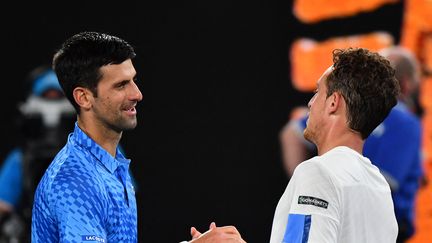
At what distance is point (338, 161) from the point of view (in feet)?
7.37

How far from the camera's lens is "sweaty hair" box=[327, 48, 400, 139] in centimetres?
229

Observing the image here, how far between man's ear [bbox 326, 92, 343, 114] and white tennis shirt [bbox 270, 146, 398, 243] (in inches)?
3.8

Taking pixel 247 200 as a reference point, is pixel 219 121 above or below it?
above

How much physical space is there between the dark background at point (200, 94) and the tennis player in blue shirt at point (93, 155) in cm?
236

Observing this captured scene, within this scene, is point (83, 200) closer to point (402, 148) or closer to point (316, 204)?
point (316, 204)

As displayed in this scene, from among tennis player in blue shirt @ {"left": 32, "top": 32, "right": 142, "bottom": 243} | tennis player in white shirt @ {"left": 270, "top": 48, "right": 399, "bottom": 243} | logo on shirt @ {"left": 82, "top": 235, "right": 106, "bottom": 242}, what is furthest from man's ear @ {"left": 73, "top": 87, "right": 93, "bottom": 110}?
tennis player in white shirt @ {"left": 270, "top": 48, "right": 399, "bottom": 243}

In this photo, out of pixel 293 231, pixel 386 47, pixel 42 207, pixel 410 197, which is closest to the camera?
pixel 293 231

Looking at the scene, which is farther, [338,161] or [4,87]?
[4,87]

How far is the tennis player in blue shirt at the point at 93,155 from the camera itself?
2299 millimetres

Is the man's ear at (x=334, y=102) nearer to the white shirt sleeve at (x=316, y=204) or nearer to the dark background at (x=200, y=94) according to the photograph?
the white shirt sleeve at (x=316, y=204)

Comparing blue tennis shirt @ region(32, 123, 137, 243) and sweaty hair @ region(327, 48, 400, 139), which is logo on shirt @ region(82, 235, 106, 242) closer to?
blue tennis shirt @ region(32, 123, 137, 243)

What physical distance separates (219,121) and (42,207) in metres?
2.63

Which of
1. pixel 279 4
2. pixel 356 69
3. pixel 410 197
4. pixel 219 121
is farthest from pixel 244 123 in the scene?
pixel 356 69

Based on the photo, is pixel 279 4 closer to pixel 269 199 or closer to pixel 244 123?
pixel 244 123
